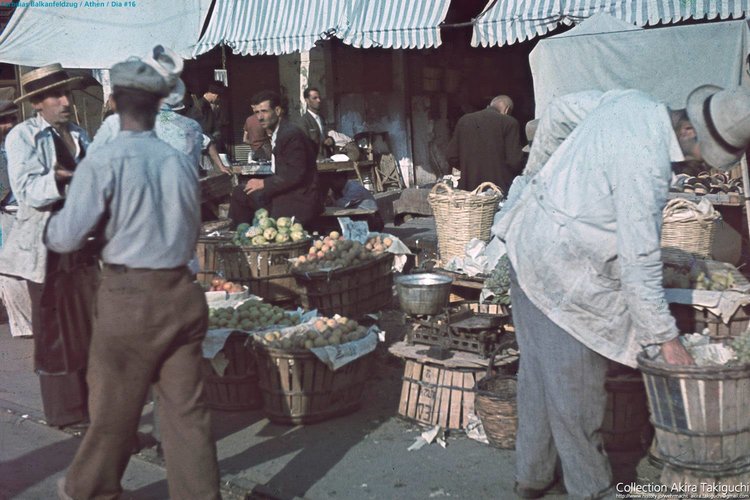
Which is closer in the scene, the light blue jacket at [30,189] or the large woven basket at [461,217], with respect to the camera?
the light blue jacket at [30,189]

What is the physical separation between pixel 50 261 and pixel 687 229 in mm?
4132

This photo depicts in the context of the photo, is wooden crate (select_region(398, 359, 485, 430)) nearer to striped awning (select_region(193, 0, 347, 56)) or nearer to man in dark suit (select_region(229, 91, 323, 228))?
man in dark suit (select_region(229, 91, 323, 228))

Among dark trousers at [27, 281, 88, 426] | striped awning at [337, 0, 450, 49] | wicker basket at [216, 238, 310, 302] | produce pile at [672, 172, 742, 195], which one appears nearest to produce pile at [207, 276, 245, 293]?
wicker basket at [216, 238, 310, 302]

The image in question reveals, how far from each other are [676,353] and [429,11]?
26.6 ft

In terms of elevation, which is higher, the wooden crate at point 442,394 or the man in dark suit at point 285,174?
the man in dark suit at point 285,174

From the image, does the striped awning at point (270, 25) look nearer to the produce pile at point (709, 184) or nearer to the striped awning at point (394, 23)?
the striped awning at point (394, 23)

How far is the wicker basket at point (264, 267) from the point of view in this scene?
7.35 metres

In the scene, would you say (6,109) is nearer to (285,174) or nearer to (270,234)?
(285,174)

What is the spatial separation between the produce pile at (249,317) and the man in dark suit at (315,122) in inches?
219

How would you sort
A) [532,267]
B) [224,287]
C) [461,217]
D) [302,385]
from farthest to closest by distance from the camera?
[461,217] → [224,287] → [302,385] → [532,267]

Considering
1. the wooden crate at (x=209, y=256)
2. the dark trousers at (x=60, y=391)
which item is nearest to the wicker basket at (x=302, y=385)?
the dark trousers at (x=60, y=391)

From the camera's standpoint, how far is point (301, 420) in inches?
217

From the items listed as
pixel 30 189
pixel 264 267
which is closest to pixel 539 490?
pixel 30 189

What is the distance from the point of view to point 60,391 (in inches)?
211
